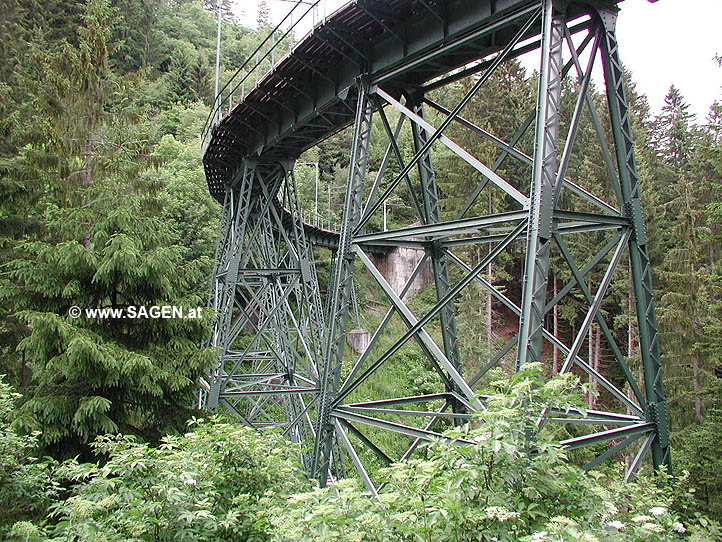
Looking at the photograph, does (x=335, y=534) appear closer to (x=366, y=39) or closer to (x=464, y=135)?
(x=366, y=39)

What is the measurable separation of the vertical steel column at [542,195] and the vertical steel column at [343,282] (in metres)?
2.66

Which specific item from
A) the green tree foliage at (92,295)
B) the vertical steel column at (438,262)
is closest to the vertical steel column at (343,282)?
the vertical steel column at (438,262)

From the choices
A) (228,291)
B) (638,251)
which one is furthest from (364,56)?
(228,291)

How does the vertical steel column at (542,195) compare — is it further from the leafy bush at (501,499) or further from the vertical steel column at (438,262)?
the vertical steel column at (438,262)

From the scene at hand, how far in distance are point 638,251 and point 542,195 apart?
177 centimetres

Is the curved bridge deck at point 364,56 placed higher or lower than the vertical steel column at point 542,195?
higher

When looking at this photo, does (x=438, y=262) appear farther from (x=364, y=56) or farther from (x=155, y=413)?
(x=155, y=413)

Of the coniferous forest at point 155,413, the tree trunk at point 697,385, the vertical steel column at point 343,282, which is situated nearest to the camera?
the coniferous forest at point 155,413

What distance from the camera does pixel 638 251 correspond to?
18.4 ft

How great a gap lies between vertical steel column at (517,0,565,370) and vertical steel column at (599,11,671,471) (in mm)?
837

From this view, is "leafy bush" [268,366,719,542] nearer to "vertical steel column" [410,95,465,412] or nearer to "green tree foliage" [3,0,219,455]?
"green tree foliage" [3,0,219,455]

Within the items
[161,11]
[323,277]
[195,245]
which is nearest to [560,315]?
[323,277]

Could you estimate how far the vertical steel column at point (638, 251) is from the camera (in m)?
5.33

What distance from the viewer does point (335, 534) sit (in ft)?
9.37
